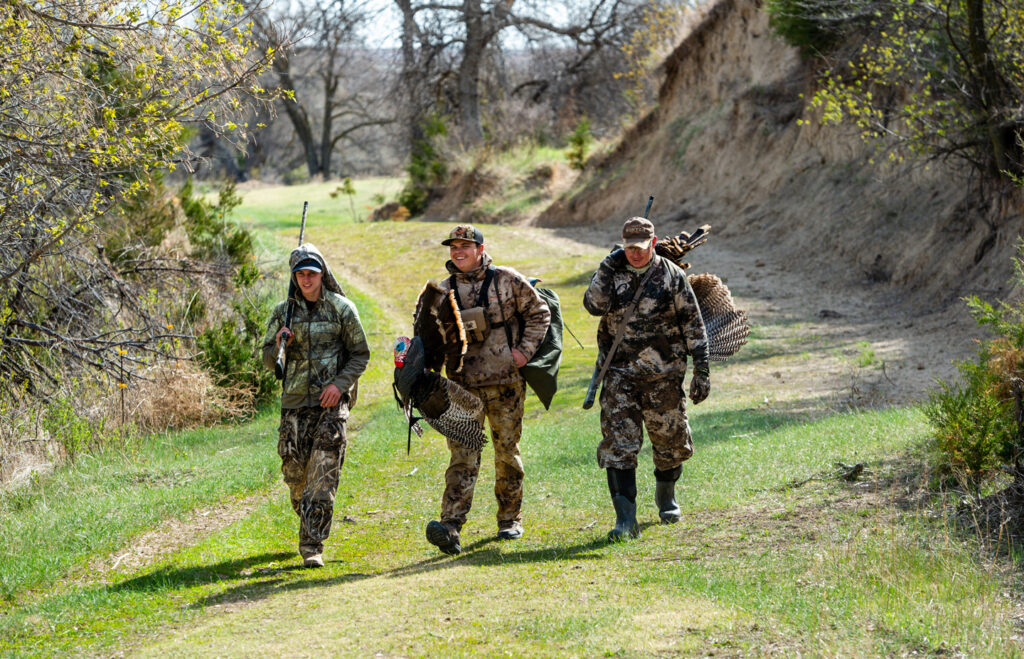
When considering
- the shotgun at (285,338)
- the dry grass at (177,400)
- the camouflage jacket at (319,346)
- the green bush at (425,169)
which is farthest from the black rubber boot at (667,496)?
the green bush at (425,169)

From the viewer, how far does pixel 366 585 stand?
7.27 m

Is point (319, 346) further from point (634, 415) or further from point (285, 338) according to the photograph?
point (634, 415)

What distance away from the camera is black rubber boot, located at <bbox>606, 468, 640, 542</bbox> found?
25.8 ft

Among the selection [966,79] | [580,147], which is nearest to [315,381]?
[966,79]

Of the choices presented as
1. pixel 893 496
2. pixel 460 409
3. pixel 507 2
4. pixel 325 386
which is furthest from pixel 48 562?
pixel 507 2

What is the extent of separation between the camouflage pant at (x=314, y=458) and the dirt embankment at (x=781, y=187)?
11.9 m

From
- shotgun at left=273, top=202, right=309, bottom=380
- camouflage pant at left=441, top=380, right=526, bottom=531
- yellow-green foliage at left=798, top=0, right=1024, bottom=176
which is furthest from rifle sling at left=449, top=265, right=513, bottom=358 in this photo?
yellow-green foliage at left=798, top=0, right=1024, bottom=176

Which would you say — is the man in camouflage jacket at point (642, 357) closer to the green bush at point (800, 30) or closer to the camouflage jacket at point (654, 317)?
the camouflage jacket at point (654, 317)

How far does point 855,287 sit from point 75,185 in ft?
46.1

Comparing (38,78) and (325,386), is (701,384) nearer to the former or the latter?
(325,386)

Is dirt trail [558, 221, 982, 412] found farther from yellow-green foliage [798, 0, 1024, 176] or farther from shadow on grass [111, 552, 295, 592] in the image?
shadow on grass [111, 552, 295, 592]

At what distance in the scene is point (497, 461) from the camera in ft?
27.3

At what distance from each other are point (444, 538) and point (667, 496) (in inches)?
67.5

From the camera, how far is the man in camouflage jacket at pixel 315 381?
7.94 m
